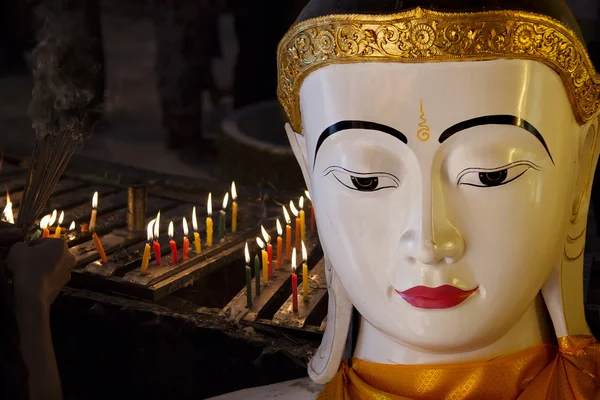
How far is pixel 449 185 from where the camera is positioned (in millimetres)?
1302

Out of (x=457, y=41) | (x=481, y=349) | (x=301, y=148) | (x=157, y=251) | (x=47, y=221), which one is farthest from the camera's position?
(x=47, y=221)

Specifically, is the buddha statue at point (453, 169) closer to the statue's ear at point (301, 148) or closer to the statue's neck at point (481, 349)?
the statue's neck at point (481, 349)

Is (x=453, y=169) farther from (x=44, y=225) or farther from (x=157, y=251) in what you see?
(x=44, y=225)

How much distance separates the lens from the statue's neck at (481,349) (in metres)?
1.43

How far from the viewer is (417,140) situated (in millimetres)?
1290

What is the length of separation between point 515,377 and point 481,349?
0.09m

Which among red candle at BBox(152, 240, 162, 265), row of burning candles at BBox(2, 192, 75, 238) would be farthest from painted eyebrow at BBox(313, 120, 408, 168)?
row of burning candles at BBox(2, 192, 75, 238)

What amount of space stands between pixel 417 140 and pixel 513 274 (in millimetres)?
312

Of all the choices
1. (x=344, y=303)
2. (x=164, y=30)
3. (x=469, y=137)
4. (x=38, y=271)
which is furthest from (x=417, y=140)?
(x=164, y=30)

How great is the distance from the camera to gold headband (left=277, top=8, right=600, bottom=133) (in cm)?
125

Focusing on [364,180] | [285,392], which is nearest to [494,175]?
[364,180]

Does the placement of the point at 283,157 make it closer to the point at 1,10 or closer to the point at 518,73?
the point at 1,10

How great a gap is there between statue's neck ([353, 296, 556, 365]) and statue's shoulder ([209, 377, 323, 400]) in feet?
0.63

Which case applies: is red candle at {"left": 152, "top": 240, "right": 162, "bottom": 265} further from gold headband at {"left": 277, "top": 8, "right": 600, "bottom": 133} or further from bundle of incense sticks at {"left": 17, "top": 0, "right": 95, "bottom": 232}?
gold headband at {"left": 277, "top": 8, "right": 600, "bottom": 133}
